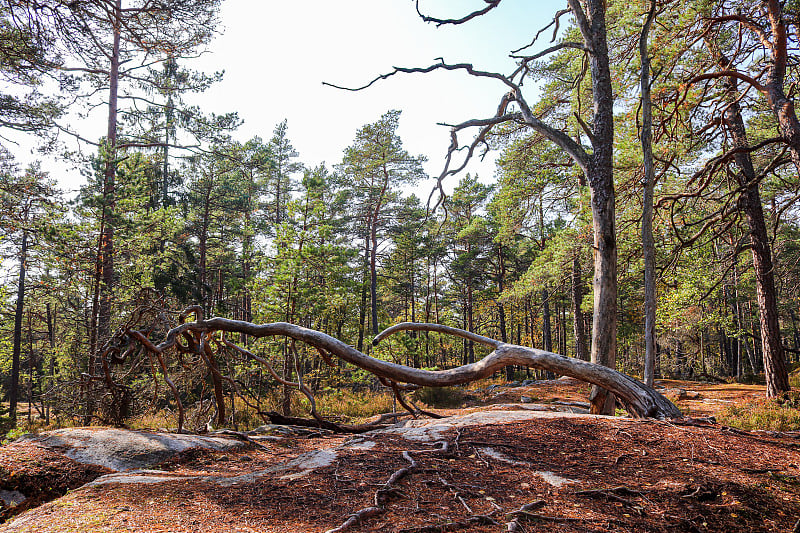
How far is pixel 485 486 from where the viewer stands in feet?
8.03

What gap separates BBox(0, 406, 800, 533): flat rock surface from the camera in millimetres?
1959

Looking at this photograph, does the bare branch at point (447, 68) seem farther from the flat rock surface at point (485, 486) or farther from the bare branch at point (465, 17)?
the flat rock surface at point (485, 486)

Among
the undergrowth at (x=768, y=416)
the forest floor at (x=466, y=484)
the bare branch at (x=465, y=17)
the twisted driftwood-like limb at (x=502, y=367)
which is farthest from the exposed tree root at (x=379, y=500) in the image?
the undergrowth at (x=768, y=416)

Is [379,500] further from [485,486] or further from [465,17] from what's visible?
[465,17]

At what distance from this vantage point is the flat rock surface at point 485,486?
6.43 ft

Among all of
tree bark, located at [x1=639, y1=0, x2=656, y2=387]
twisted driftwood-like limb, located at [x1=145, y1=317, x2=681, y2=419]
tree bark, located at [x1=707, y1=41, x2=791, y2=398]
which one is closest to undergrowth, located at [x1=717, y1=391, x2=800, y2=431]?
tree bark, located at [x1=707, y1=41, x2=791, y2=398]

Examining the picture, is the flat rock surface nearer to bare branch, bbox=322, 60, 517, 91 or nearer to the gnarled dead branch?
the gnarled dead branch

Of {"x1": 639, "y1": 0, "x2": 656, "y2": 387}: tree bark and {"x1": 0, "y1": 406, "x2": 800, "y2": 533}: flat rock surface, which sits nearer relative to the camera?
{"x1": 0, "y1": 406, "x2": 800, "y2": 533}: flat rock surface

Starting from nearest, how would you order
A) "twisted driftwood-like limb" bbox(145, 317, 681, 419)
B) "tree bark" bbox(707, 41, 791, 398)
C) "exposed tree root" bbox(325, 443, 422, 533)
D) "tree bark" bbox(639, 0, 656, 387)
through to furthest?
"exposed tree root" bbox(325, 443, 422, 533) < "twisted driftwood-like limb" bbox(145, 317, 681, 419) < "tree bark" bbox(639, 0, 656, 387) < "tree bark" bbox(707, 41, 791, 398)

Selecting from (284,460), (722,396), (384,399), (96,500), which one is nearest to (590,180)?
(284,460)

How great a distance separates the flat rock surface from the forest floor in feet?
0.03

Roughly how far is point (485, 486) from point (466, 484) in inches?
4.7

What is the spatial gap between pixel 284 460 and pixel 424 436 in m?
1.30

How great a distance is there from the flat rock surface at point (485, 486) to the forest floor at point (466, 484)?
1 centimetres
